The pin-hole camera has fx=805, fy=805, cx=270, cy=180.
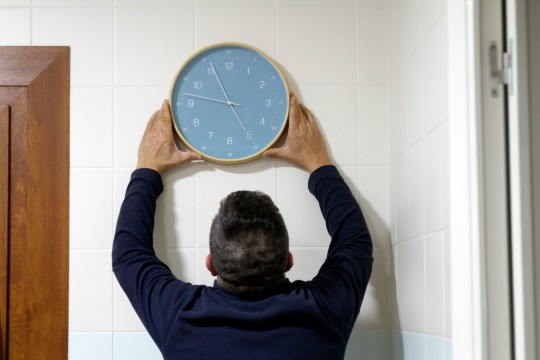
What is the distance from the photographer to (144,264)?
2.02 meters

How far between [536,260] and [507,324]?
0.44 ft

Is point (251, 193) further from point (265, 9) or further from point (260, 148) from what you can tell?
point (265, 9)

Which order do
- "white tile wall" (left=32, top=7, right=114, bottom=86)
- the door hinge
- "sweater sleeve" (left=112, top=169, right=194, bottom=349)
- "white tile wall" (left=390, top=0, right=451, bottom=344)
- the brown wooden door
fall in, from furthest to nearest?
"white tile wall" (left=32, top=7, right=114, bottom=86)
the brown wooden door
"sweater sleeve" (left=112, top=169, right=194, bottom=349)
"white tile wall" (left=390, top=0, right=451, bottom=344)
the door hinge

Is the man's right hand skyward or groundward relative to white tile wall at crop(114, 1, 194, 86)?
groundward

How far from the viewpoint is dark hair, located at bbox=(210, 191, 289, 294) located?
1.78 metres

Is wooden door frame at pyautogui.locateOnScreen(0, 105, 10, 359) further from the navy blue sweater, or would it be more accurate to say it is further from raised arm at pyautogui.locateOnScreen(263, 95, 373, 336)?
raised arm at pyautogui.locateOnScreen(263, 95, 373, 336)

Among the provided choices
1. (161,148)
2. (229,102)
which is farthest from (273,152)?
(161,148)

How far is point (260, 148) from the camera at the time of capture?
2252mm

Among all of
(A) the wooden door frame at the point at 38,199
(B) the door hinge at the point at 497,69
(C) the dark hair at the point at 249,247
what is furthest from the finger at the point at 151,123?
(B) the door hinge at the point at 497,69

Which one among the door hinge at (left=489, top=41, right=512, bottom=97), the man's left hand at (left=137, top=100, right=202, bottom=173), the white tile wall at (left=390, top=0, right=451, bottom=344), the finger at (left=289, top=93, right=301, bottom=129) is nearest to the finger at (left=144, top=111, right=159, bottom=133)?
the man's left hand at (left=137, top=100, right=202, bottom=173)

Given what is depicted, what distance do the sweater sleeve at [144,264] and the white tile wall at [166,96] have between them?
11 cm

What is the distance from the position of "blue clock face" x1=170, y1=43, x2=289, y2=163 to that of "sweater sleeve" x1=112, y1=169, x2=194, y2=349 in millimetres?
187

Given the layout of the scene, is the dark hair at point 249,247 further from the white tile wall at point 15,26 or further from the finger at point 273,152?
the white tile wall at point 15,26

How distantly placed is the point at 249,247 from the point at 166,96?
0.70 metres
